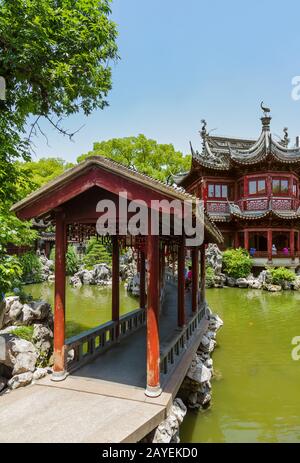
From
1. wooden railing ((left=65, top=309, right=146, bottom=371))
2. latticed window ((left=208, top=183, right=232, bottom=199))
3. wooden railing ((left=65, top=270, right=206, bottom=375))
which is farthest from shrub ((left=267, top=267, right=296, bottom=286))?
wooden railing ((left=65, top=309, right=146, bottom=371))

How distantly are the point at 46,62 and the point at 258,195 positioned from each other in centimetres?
1918

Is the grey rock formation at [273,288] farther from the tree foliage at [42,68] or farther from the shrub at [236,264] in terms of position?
the tree foliage at [42,68]

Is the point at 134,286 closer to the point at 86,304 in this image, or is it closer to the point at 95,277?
the point at 86,304

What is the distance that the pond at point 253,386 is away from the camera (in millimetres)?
4906

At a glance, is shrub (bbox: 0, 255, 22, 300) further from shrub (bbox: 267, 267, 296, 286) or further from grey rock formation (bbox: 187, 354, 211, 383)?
shrub (bbox: 267, 267, 296, 286)

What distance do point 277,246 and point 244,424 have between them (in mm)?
24450

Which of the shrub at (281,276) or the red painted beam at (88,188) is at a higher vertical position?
the red painted beam at (88,188)

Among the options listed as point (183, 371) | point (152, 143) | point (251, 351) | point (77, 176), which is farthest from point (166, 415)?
point (152, 143)

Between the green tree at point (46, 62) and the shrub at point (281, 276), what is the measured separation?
50.7 ft

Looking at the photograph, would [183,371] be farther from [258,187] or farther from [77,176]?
[258,187]

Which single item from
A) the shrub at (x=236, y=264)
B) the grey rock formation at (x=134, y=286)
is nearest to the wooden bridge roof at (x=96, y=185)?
the grey rock formation at (x=134, y=286)

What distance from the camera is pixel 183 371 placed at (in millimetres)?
4953

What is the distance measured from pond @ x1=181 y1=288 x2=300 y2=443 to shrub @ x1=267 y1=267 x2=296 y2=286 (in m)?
7.46
